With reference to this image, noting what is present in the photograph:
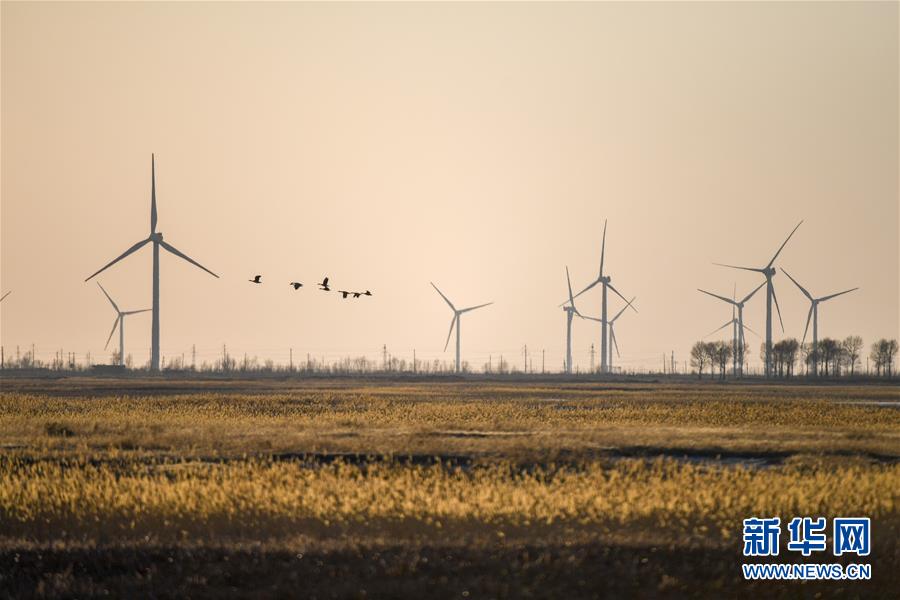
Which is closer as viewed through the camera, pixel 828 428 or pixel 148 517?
pixel 148 517

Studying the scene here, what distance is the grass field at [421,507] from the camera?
2814 centimetres

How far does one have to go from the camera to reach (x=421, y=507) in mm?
35125

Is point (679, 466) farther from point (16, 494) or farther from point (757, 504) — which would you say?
point (16, 494)

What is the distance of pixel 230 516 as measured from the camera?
34.1 metres

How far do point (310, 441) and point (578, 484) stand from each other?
18.6m

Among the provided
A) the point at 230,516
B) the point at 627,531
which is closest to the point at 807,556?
the point at 627,531

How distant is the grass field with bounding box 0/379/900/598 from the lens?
28.1 meters

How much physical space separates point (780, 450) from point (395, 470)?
17.8 metres

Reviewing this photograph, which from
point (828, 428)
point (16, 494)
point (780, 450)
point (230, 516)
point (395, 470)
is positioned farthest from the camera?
point (828, 428)

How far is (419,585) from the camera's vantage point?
27125 mm

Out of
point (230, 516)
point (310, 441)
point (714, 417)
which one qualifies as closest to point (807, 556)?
point (230, 516)

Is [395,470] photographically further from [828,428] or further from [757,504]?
[828,428]

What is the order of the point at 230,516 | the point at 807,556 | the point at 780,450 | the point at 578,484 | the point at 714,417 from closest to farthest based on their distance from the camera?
the point at 807,556
the point at 230,516
the point at 578,484
the point at 780,450
the point at 714,417

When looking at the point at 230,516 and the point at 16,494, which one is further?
the point at 16,494
